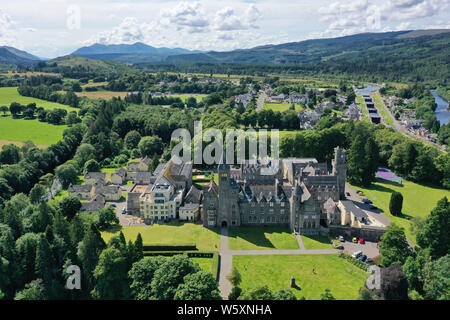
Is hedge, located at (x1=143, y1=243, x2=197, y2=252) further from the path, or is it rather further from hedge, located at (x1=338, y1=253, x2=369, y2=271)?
hedge, located at (x1=338, y1=253, x2=369, y2=271)

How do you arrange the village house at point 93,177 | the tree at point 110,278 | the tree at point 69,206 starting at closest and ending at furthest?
the tree at point 110,278 < the tree at point 69,206 < the village house at point 93,177

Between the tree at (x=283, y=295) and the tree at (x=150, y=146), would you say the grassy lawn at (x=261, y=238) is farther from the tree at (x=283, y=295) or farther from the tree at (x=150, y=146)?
the tree at (x=150, y=146)

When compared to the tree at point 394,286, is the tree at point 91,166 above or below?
above

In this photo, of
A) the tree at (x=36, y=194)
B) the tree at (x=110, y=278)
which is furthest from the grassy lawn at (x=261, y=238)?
the tree at (x=36, y=194)

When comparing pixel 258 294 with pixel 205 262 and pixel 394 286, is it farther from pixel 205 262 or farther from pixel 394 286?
pixel 394 286

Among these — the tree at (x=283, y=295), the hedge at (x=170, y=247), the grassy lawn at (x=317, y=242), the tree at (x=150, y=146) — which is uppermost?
the tree at (x=150, y=146)

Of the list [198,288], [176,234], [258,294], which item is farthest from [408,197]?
[198,288]
